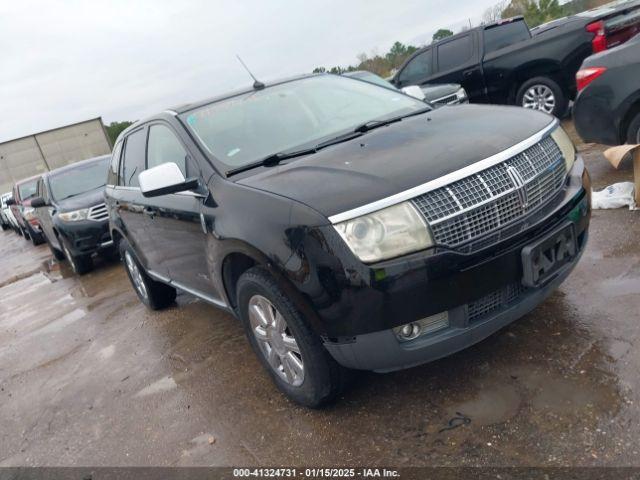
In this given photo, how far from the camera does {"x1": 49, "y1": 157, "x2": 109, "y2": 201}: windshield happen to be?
8633 millimetres

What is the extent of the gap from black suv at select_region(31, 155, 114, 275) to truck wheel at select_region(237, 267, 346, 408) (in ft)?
18.7

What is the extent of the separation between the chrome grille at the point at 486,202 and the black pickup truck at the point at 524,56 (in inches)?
255

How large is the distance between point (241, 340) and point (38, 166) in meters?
32.1

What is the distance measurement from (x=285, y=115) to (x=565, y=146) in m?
1.69

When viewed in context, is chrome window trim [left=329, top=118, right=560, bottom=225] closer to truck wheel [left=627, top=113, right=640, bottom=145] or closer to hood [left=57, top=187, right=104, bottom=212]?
truck wheel [left=627, top=113, right=640, bottom=145]

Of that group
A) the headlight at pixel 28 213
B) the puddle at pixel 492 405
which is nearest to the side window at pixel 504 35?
the puddle at pixel 492 405

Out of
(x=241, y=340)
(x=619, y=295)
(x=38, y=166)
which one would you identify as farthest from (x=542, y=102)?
(x=38, y=166)

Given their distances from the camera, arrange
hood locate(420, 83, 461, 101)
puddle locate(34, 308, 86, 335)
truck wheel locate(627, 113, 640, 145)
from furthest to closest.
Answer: hood locate(420, 83, 461, 101) < puddle locate(34, 308, 86, 335) < truck wheel locate(627, 113, 640, 145)

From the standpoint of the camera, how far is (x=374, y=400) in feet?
9.25

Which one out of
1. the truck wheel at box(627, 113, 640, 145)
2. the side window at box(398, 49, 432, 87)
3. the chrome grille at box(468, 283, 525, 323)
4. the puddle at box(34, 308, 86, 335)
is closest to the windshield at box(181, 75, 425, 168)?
the chrome grille at box(468, 283, 525, 323)

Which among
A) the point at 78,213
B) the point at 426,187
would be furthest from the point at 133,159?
the point at 78,213

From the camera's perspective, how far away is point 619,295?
326 cm

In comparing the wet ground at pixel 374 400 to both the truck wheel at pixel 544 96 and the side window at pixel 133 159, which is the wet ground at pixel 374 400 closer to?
the side window at pixel 133 159

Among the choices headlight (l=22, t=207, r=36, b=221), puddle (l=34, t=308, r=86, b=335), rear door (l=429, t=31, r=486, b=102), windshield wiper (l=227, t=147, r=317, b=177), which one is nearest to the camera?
windshield wiper (l=227, t=147, r=317, b=177)
